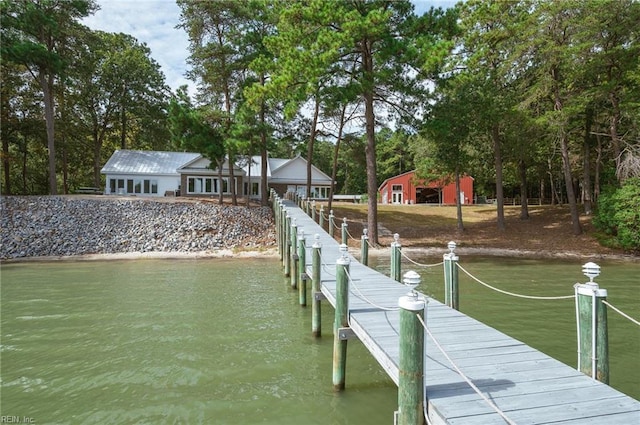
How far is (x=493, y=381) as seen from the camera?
13.1 ft

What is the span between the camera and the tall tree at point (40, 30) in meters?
25.6

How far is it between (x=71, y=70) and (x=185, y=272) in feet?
81.7

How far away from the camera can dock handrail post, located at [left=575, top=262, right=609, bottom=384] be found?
14.0 feet

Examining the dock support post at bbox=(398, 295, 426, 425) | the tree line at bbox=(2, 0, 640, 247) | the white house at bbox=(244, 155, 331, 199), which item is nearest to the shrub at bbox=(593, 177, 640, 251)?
the tree line at bbox=(2, 0, 640, 247)

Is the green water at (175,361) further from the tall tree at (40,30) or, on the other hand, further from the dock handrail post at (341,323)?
the tall tree at (40,30)

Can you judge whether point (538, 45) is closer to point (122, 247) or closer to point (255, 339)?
point (255, 339)

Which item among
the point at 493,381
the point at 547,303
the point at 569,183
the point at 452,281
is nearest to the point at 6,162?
the point at 452,281

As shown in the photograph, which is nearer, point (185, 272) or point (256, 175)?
point (185, 272)

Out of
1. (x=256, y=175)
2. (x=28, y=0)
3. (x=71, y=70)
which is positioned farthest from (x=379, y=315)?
(x=71, y=70)

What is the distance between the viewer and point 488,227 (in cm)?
2688

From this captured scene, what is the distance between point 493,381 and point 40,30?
34790 millimetres

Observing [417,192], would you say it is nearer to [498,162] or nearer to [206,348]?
[498,162]

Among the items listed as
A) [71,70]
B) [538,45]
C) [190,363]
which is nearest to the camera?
[190,363]

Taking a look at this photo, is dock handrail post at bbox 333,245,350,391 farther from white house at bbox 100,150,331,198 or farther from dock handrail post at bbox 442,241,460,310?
white house at bbox 100,150,331,198
